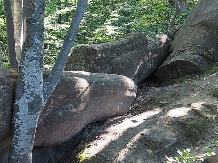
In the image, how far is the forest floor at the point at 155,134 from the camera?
4797 mm

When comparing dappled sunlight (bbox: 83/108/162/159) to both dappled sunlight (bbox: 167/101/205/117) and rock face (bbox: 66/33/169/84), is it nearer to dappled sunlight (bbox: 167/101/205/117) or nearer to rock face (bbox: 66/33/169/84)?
dappled sunlight (bbox: 167/101/205/117)

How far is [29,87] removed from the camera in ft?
11.9

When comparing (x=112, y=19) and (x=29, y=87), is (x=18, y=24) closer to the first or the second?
(x=29, y=87)

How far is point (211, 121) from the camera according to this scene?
219 inches

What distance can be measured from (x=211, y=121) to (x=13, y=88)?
11.2 ft

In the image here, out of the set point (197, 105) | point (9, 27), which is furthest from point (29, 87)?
point (197, 105)

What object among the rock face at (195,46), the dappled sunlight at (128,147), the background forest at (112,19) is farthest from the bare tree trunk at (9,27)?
the background forest at (112,19)

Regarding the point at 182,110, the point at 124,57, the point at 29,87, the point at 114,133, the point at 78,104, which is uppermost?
the point at 29,87

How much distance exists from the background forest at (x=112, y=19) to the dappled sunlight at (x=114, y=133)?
18.0ft

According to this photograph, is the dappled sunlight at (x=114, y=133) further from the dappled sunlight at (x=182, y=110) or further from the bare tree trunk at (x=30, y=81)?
the bare tree trunk at (x=30, y=81)

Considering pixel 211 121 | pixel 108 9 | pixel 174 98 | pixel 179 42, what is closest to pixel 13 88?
pixel 211 121

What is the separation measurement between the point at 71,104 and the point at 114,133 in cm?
92

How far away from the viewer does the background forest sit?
11594mm

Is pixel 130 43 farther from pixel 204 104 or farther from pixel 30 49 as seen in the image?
pixel 30 49
